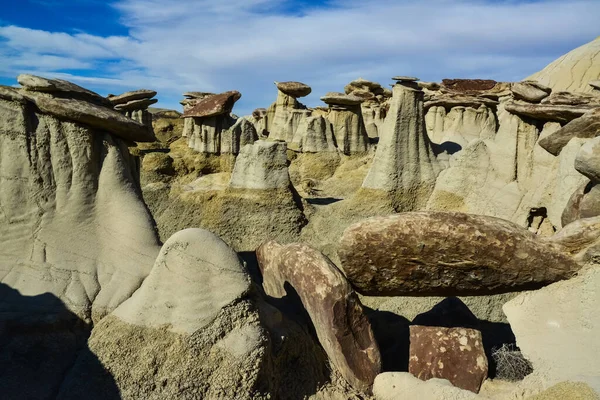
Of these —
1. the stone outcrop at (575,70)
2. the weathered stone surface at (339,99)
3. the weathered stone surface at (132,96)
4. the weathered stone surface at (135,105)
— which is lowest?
the weathered stone surface at (135,105)

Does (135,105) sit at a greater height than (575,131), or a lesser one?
lesser

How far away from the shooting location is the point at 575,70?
24.4m

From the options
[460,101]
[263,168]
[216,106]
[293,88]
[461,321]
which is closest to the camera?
[461,321]

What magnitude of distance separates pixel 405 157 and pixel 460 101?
7154 millimetres

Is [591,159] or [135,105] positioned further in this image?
[135,105]

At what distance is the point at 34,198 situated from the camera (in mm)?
3924

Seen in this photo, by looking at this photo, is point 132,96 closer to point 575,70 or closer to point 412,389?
point 412,389

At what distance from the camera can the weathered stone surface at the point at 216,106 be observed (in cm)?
1475

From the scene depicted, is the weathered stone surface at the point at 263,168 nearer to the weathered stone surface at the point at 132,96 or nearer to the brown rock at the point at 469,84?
the weathered stone surface at the point at 132,96

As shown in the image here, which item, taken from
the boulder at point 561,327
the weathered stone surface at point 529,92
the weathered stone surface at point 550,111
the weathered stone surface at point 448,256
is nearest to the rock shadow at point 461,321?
the weathered stone surface at point 448,256

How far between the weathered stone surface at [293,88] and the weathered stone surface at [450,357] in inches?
587

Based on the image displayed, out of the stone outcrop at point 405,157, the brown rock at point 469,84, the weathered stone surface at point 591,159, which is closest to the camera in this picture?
the weathered stone surface at point 591,159

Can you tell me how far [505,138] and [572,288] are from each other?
349cm

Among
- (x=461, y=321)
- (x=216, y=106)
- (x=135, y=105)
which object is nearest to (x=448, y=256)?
(x=461, y=321)
